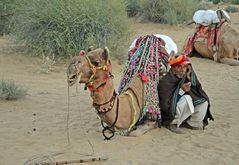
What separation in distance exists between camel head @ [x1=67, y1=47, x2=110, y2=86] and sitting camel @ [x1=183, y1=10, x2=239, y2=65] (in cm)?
717

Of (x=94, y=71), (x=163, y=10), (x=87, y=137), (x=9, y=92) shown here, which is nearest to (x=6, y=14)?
(x=163, y=10)

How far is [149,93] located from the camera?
21.0 feet

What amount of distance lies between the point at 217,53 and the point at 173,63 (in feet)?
19.6

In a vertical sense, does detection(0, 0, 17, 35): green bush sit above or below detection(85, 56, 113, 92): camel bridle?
above

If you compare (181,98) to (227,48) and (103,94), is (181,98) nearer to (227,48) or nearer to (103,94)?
(103,94)

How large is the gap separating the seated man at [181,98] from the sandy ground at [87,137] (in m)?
0.17

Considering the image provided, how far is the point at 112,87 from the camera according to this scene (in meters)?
5.59

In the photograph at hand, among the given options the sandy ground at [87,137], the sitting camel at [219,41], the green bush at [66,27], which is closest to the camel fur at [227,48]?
the sitting camel at [219,41]

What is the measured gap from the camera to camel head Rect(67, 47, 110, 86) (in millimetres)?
5082

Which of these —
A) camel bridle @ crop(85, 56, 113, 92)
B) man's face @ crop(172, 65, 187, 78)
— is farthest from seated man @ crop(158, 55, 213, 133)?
camel bridle @ crop(85, 56, 113, 92)

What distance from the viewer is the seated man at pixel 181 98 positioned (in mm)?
6531

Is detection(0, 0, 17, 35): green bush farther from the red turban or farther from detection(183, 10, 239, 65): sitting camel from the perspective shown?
the red turban

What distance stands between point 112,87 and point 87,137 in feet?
2.96

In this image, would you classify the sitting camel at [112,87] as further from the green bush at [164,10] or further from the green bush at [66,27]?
the green bush at [164,10]
